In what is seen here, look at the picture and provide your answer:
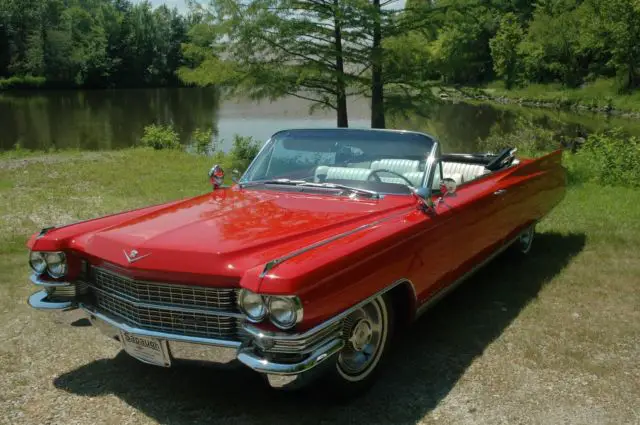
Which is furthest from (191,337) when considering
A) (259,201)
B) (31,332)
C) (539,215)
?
(539,215)

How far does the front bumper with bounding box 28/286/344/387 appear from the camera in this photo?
2.98m

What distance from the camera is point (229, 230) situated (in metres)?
3.66

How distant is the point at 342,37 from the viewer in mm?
13133

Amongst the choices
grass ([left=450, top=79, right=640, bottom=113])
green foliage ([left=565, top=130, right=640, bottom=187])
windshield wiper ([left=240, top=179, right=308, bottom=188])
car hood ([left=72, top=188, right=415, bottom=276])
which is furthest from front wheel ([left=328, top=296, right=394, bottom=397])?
grass ([left=450, top=79, right=640, bottom=113])

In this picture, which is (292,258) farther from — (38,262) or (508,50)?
(508,50)

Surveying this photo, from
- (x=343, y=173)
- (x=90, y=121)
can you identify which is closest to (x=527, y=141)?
(x=343, y=173)

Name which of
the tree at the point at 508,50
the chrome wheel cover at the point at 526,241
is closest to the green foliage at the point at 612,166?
the chrome wheel cover at the point at 526,241

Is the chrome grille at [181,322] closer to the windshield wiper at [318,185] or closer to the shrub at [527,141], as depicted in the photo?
the windshield wiper at [318,185]

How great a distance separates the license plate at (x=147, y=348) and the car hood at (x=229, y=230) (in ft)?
1.32

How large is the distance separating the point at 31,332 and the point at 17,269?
176 centimetres

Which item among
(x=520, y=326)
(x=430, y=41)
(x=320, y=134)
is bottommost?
(x=520, y=326)

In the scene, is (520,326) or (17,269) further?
(17,269)

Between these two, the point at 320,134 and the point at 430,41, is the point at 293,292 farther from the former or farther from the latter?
the point at 430,41

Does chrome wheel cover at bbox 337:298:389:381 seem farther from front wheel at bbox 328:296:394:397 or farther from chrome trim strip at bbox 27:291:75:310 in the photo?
chrome trim strip at bbox 27:291:75:310
